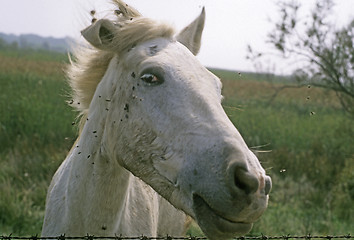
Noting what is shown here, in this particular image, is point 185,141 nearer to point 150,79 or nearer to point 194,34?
point 150,79

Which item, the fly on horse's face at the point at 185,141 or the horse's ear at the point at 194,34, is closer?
A: the fly on horse's face at the point at 185,141

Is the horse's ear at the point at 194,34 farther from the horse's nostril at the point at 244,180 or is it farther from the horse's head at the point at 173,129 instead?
the horse's nostril at the point at 244,180

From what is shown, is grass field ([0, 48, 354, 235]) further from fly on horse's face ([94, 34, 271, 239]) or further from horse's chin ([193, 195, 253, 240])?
horse's chin ([193, 195, 253, 240])

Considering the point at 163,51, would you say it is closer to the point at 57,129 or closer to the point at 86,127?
the point at 86,127

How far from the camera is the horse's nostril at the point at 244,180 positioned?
1.76 m

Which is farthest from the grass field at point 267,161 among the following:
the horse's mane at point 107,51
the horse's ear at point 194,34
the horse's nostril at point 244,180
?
the horse's nostril at point 244,180

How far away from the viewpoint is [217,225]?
6.10 ft

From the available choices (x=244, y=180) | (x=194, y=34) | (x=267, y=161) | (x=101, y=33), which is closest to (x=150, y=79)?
(x=101, y=33)

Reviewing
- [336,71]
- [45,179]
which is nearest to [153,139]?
[45,179]

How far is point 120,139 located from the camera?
2.35 meters

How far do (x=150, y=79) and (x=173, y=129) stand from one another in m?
0.33

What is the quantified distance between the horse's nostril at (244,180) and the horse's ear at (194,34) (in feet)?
4.33

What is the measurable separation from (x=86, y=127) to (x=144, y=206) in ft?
2.48

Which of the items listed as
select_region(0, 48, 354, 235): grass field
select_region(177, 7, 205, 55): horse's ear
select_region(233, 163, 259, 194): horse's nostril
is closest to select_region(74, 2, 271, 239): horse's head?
select_region(233, 163, 259, 194): horse's nostril
